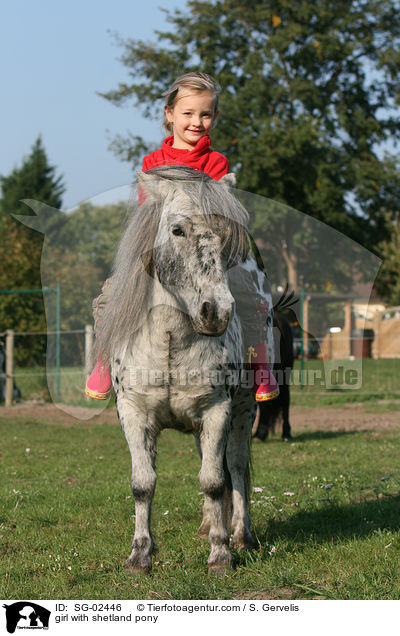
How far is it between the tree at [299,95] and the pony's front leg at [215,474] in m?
23.1

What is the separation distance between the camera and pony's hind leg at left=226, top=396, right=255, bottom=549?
4.30 m

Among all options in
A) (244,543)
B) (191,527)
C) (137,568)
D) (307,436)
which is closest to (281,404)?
(307,436)

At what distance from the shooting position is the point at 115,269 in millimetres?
3713

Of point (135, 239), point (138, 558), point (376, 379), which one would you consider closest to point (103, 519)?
point (138, 558)

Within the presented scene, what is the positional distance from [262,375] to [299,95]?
26.9m

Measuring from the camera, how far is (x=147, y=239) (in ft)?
11.3

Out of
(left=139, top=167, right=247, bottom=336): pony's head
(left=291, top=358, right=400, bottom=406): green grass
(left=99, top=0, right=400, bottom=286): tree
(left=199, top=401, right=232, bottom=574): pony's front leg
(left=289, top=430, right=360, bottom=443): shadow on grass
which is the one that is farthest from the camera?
(left=99, top=0, right=400, bottom=286): tree

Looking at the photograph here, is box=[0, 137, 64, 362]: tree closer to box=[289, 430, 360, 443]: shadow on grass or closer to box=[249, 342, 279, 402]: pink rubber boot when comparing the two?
box=[289, 430, 360, 443]: shadow on grass

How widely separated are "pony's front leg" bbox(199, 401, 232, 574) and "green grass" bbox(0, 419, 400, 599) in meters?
0.14

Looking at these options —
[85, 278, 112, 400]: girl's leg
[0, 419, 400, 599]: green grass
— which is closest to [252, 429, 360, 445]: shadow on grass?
[0, 419, 400, 599]: green grass

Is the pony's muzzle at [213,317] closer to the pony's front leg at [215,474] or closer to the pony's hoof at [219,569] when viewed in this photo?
the pony's front leg at [215,474]

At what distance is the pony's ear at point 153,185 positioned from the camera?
3.39 metres
